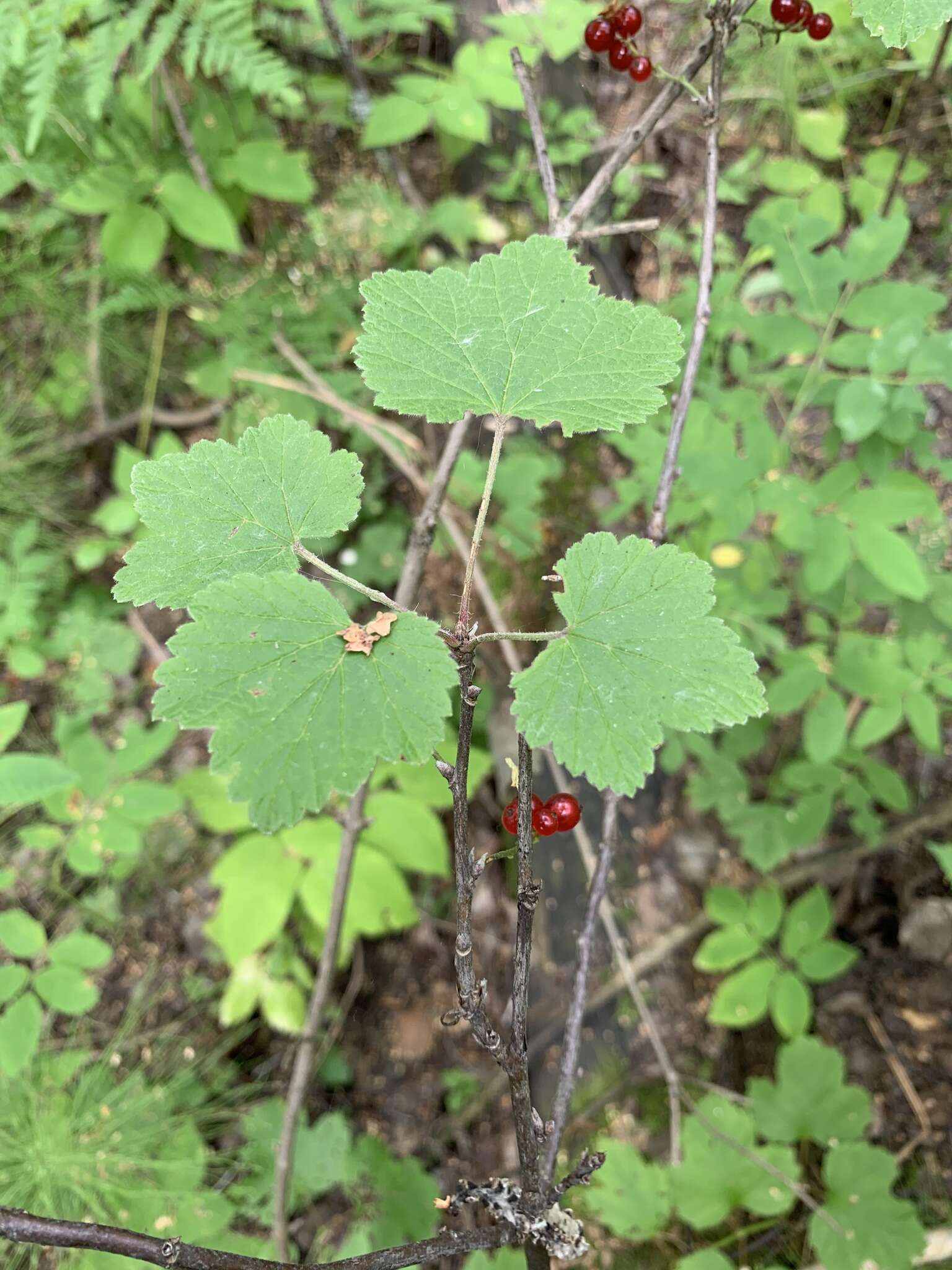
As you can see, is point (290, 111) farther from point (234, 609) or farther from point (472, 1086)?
point (472, 1086)

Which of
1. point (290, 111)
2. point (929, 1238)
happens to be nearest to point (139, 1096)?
point (929, 1238)

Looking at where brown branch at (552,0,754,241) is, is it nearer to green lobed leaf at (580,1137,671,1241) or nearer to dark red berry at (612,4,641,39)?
dark red berry at (612,4,641,39)

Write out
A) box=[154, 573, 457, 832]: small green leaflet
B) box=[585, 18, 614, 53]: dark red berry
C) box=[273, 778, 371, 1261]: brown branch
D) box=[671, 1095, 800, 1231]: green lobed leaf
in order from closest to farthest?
box=[154, 573, 457, 832]: small green leaflet, box=[585, 18, 614, 53]: dark red berry, box=[273, 778, 371, 1261]: brown branch, box=[671, 1095, 800, 1231]: green lobed leaf

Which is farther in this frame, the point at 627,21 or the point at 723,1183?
the point at 723,1183

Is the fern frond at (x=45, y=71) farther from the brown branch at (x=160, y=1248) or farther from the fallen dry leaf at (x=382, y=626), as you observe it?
the brown branch at (x=160, y=1248)

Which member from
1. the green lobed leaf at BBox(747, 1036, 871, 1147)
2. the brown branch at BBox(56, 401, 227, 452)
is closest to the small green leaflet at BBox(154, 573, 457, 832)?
the green lobed leaf at BBox(747, 1036, 871, 1147)

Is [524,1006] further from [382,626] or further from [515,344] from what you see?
[515,344]

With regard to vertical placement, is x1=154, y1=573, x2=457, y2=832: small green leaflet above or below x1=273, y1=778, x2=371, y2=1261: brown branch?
above

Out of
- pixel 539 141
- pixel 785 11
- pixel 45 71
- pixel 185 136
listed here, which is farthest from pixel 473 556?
pixel 185 136
